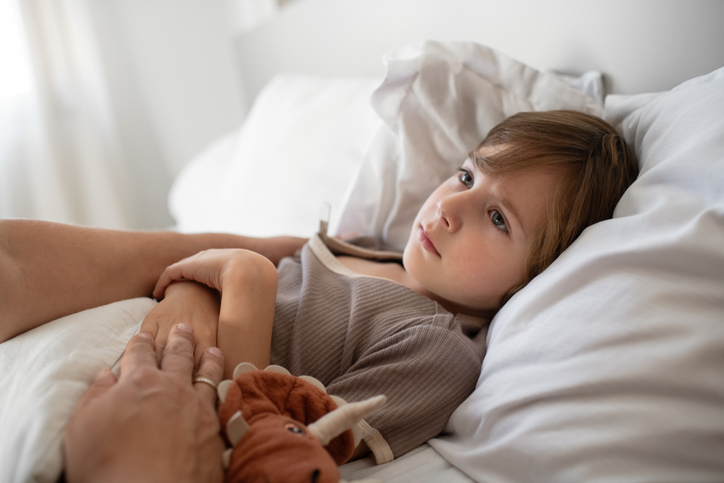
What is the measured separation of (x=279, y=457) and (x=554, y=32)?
882 mm

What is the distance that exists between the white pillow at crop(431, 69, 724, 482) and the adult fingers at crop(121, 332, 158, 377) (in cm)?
36

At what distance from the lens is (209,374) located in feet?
1.78

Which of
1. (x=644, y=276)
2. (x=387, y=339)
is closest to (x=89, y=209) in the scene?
(x=387, y=339)

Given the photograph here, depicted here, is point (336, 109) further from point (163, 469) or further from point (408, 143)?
point (163, 469)

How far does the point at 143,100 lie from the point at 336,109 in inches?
52.4

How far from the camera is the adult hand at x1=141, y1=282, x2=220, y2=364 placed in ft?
2.03

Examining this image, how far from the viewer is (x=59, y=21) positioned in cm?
195

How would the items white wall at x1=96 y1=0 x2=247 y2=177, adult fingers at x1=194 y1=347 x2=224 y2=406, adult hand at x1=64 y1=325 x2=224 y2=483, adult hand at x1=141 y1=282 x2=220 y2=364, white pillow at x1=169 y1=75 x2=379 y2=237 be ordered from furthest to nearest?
white wall at x1=96 y1=0 x2=247 y2=177 → white pillow at x1=169 y1=75 x2=379 y2=237 → adult hand at x1=141 y1=282 x2=220 y2=364 → adult fingers at x1=194 y1=347 x2=224 y2=406 → adult hand at x1=64 y1=325 x2=224 y2=483

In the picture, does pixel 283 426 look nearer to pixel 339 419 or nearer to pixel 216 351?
pixel 339 419

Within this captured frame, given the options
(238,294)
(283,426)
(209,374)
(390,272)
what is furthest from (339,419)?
(390,272)

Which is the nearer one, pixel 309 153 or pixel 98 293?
pixel 98 293

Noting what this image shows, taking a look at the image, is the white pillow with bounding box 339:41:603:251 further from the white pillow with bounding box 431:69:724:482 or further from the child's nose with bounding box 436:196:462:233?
the white pillow with bounding box 431:69:724:482

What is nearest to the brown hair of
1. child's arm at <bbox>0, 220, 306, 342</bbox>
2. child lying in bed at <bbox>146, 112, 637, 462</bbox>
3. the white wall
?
child lying in bed at <bbox>146, 112, 637, 462</bbox>

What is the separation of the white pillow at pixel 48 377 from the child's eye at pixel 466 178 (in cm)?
53
